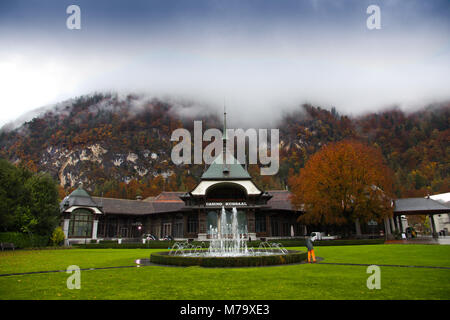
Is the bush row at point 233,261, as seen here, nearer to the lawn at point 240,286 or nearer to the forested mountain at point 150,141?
the lawn at point 240,286

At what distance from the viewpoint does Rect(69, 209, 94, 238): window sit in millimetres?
41916

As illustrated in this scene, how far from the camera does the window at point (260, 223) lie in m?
40.7

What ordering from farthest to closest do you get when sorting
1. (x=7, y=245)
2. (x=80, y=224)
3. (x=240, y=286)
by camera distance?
(x=80, y=224) → (x=7, y=245) → (x=240, y=286)

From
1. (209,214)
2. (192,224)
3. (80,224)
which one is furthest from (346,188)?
(80,224)

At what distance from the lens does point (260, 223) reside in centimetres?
4094

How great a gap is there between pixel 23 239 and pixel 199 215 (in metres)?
20.3

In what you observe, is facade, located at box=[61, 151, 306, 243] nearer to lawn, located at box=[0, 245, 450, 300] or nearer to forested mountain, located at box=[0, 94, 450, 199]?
lawn, located at box=[0, 245, 450, 300]

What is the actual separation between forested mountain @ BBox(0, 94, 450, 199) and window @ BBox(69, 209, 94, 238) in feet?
179

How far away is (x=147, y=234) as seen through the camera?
4656cm

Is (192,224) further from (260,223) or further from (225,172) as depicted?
(260,223)

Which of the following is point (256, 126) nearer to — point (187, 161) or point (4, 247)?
point (187, 161)

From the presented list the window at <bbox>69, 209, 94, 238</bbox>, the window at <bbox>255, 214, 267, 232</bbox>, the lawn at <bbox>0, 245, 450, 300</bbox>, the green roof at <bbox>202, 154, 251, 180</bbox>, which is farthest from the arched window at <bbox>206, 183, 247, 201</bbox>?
the lawn at <bbox>0, 245, 450, 300</bbox>

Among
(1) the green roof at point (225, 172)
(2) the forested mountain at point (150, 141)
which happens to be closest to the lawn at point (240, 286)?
(1) the green roof at point (225, 172)

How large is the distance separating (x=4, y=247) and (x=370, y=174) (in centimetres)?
4080
